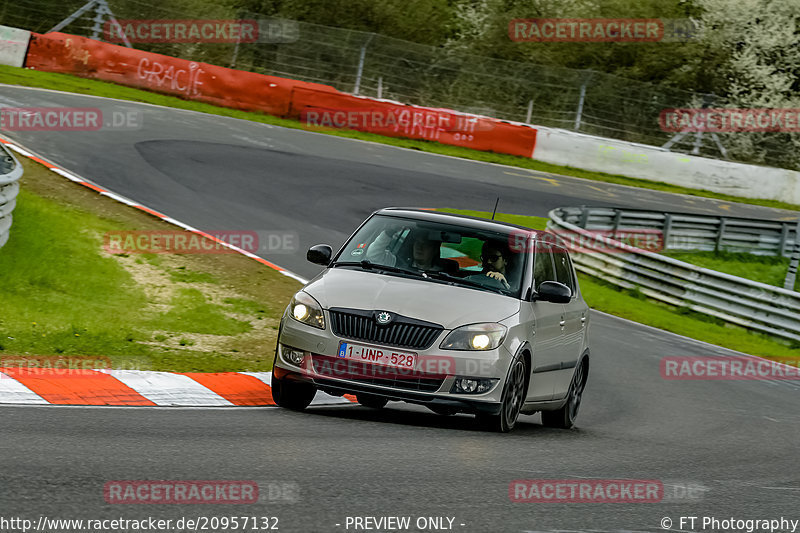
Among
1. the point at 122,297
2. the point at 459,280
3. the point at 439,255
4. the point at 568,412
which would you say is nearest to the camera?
the point at 459,280

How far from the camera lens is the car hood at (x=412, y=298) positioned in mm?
8094

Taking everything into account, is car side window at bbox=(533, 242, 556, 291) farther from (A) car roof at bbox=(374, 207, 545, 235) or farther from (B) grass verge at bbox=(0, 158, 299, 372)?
(B) grass verge at bbox=(0, 158, 299, 372)

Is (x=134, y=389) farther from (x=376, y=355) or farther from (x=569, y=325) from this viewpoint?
(x=569, y=325)

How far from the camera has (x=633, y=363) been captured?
14570 millimetres

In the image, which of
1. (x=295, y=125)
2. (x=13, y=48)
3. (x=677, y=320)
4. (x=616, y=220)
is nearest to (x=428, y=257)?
(x=677, y=320)

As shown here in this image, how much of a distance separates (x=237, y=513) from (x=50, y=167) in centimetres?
1414

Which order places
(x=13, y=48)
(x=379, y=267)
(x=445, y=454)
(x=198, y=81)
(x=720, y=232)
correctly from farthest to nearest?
(x=198, y=81) < (x=13, y=48) < (x=720, y=232) < (x=379, y=267) < (x=445, y=454)

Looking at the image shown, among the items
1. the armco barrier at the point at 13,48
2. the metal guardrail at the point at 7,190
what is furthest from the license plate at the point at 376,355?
the armco barrier at the point at 13,48

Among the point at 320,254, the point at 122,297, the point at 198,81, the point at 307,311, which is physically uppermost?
the point at 320,254

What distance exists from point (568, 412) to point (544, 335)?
1.40 m

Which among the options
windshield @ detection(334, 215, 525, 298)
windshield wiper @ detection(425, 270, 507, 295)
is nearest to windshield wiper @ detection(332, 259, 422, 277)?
windshield @ detection(334, 215, 525, 298)

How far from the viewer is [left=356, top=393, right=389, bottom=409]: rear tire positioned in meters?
8.13

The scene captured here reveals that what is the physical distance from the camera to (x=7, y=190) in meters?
12.6

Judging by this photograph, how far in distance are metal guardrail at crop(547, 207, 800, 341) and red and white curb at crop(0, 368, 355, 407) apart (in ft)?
39.9
